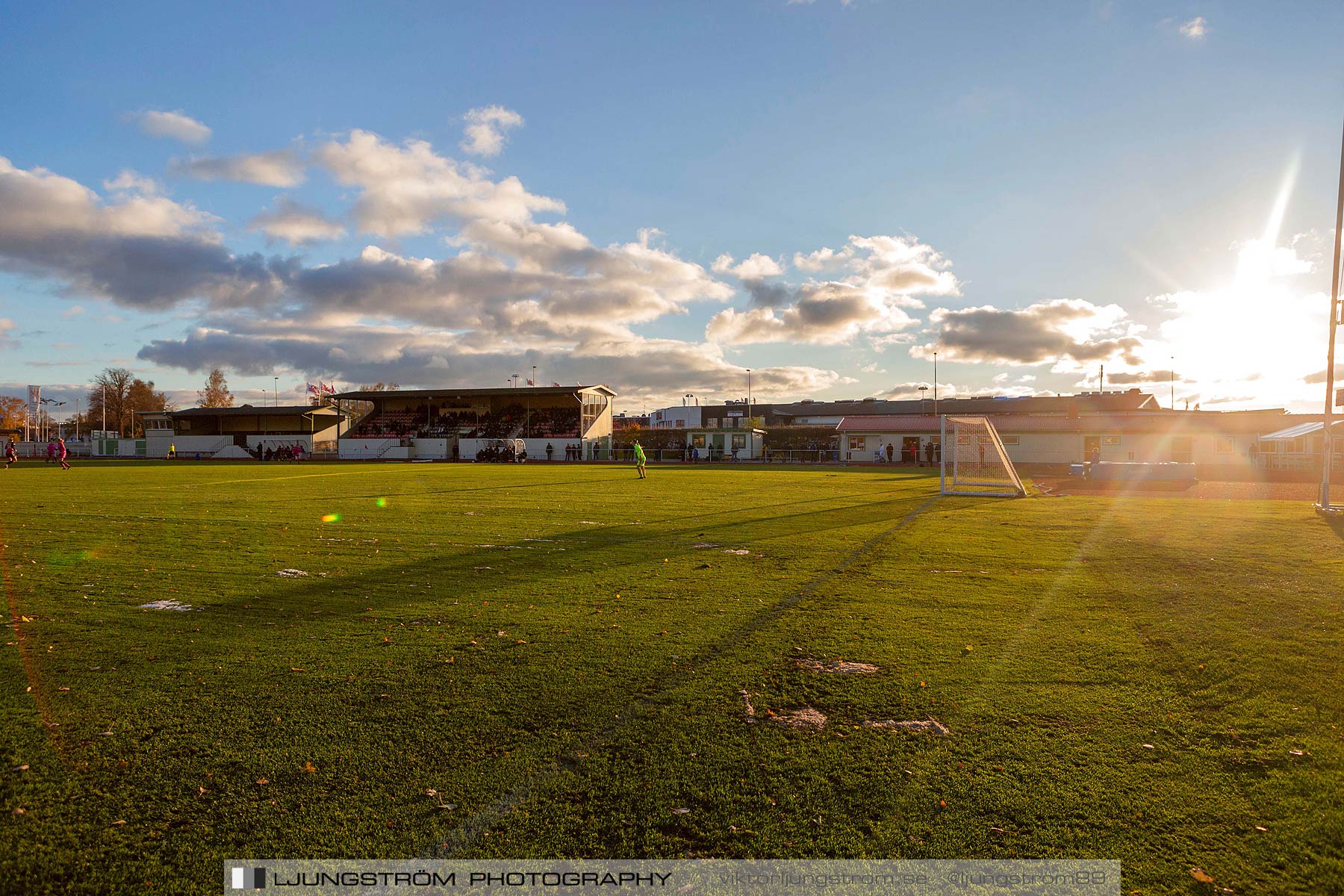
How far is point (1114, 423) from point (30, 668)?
62.4 meters

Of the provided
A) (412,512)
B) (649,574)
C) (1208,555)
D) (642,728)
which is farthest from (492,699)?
(412,512)

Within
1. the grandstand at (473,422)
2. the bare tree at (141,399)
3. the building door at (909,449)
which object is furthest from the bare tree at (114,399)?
the building door at (909,449)

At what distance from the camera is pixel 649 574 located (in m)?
9.15

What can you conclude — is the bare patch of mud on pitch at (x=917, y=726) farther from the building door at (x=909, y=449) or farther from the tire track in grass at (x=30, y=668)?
the building door at (x=909, y=449)

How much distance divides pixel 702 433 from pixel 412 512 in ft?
180

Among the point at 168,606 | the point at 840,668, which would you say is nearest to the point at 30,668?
the point at 168,606

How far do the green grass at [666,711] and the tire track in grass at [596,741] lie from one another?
0.07 ft

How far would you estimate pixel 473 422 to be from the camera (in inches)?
2847

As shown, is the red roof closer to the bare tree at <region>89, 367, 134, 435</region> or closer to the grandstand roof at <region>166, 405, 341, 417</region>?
the grandstand roof at <region>166, 405, 341, 417</region>

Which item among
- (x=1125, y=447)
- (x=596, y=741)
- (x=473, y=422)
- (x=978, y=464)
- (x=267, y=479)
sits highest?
(x=473, y=422)

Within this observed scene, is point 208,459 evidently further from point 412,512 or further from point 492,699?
point 492,699

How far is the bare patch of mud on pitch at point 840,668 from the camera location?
5.34 m

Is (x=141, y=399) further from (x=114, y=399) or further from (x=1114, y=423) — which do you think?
(x=1114, y=423)

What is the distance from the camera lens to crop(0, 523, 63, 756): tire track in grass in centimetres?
420
